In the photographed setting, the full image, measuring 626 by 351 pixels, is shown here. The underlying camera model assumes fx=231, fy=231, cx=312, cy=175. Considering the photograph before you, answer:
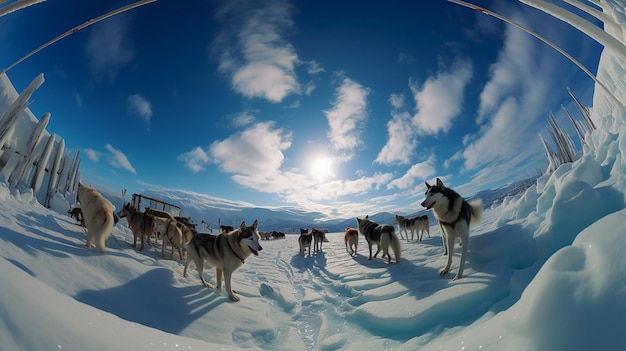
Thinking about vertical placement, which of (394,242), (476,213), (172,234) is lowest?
(172,234)

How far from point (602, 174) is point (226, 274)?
7159mm

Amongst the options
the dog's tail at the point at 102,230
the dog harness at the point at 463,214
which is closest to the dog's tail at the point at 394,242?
the dog harness at the point at 463,214

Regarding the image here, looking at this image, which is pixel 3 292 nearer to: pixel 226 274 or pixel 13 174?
pixel 226 274

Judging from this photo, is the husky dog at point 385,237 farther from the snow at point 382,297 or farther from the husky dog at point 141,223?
the husky dog at point 141,223

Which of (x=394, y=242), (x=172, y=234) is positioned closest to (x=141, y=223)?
(x=172, y=234)

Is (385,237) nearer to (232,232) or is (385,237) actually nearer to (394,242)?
(394,242)

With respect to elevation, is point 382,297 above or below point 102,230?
below

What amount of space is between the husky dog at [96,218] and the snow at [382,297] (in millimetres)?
268

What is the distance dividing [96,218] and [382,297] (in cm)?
606

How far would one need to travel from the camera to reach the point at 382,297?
4188 mm

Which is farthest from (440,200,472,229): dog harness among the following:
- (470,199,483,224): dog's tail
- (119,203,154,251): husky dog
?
(119,203,154,251): husky dog

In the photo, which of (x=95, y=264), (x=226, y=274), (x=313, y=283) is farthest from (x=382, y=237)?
(x=95, y=264)

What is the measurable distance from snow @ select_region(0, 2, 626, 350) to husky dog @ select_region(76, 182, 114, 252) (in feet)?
0.88

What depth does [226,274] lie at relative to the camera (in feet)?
15.6
